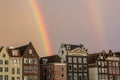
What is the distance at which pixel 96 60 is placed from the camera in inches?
4843

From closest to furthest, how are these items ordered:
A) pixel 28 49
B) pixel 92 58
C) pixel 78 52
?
1. pixel 28 49
2. pixel 78 52
3. pixel 92 58

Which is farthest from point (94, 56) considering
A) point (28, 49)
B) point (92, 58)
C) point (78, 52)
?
point (28, 49)

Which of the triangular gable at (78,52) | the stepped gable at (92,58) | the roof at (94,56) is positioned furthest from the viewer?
the roof at (94,56)

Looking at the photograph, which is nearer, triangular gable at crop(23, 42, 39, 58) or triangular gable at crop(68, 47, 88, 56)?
triangular gable at crop(23, 42, 39, 58)

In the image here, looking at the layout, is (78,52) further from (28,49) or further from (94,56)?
(28,49)

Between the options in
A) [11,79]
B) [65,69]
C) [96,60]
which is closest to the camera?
[11,79]

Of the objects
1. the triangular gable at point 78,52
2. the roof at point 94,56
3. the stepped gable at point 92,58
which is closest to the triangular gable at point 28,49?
the triangular gable at point 78,52

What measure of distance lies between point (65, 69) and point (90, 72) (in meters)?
14.6

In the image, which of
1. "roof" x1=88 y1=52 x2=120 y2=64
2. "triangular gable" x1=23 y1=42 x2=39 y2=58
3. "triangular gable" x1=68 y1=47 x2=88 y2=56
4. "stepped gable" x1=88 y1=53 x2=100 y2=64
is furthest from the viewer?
"roof" x1=88 y1=52 x2=120 y2=64

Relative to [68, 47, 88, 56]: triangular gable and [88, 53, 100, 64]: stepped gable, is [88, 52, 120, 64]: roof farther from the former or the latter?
[68, 47, 88, 56]: triangular gable

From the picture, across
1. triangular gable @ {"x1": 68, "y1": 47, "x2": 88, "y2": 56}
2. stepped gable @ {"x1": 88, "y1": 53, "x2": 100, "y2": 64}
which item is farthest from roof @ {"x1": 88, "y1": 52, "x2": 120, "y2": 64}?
triangular gable @ {"x1": 68, "y1": 47, "x2": 88, "y2": 56}

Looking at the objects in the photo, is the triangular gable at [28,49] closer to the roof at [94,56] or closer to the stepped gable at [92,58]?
the stepped gable at [92,58]

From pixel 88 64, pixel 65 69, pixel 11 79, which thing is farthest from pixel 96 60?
pixel 11 79

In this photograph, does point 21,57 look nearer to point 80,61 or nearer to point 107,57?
A: point 80,61
